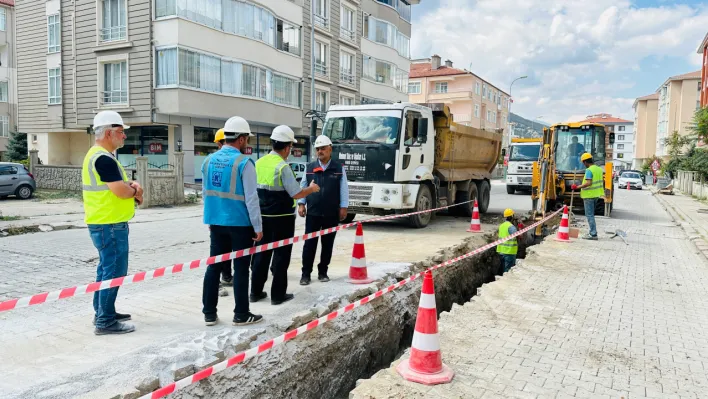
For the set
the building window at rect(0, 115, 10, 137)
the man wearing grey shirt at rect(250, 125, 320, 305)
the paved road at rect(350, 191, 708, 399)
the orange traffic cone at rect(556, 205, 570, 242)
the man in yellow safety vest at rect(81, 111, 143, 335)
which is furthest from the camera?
the building window at rect(0, 115, 10, 137)

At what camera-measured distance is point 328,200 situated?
243 inches

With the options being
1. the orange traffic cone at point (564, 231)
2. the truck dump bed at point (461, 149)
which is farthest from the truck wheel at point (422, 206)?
the orange traffic cone at point (564, 231)

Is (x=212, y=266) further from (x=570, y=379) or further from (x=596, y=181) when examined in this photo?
(x=596, y=181)

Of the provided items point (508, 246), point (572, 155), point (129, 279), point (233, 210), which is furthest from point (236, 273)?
point (572, 155)

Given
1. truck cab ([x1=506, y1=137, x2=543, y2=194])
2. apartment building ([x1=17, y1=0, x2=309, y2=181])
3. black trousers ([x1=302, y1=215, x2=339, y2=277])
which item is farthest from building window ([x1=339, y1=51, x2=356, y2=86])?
black trousers ([x1=302, y1=215, x2=339, y2=277])

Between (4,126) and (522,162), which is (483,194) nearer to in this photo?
(522,162)

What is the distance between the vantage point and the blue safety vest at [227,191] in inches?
175

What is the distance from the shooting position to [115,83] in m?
22.0

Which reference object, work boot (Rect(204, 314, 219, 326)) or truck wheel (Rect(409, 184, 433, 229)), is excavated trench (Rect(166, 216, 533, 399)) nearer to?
work boot (Rect(204, 314, 219, 326))

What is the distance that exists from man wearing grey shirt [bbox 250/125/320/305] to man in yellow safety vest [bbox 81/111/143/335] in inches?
48.8

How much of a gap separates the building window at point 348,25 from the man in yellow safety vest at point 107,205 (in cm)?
2832

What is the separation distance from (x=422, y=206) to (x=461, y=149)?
2626mm

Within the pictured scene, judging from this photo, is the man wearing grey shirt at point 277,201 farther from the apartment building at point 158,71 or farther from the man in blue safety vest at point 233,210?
the apartment building at point 158,71

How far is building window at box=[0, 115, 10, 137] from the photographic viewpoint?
35037mm
